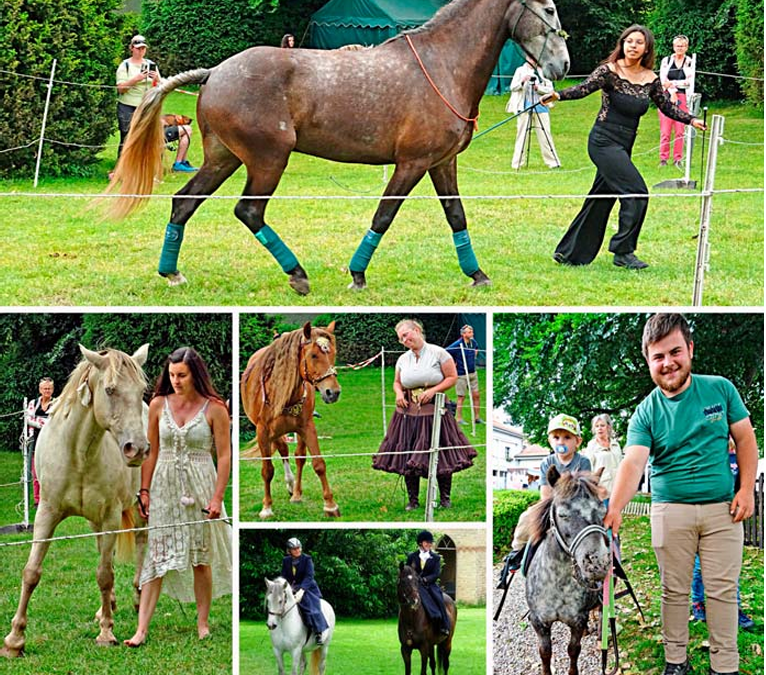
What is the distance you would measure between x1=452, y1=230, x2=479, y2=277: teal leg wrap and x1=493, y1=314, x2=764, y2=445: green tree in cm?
120

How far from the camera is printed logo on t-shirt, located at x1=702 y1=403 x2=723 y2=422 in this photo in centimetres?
586

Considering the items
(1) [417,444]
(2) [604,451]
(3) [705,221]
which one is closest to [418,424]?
(1) [417,444]

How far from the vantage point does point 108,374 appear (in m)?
6.16

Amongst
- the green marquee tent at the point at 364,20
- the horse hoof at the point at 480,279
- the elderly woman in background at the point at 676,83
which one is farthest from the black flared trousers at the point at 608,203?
the green marquee tent at the point at 364,20

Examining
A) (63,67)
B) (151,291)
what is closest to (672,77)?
(63,67)

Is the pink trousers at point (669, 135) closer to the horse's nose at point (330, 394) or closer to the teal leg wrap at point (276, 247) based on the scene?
the teal leg wrap at point (276, 247)

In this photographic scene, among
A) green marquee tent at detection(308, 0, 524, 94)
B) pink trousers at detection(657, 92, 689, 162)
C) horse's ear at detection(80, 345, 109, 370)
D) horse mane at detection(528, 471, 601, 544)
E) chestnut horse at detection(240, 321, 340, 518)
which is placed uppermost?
green marquee tent at detection(308, 0, 524, 94)

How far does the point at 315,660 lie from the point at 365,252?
8.34 feet

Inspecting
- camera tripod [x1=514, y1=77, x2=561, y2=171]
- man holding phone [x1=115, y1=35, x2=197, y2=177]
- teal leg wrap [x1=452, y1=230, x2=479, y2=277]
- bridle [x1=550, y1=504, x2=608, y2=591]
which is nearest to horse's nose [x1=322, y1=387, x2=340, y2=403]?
bridle [x1=550, y1=504, x2=608, y2=591]

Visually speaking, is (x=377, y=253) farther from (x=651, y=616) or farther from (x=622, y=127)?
(x=651, y=616)

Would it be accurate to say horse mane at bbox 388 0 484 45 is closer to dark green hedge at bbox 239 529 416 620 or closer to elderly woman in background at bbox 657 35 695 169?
dark green hedge at bbox 239 529 416 620

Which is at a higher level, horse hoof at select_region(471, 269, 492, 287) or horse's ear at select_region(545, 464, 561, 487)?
horse hoof at select_region(471, 269, 492, 287)

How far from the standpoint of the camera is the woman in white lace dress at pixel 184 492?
6.53 m

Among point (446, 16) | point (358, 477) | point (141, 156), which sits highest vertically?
point (446, 16)
